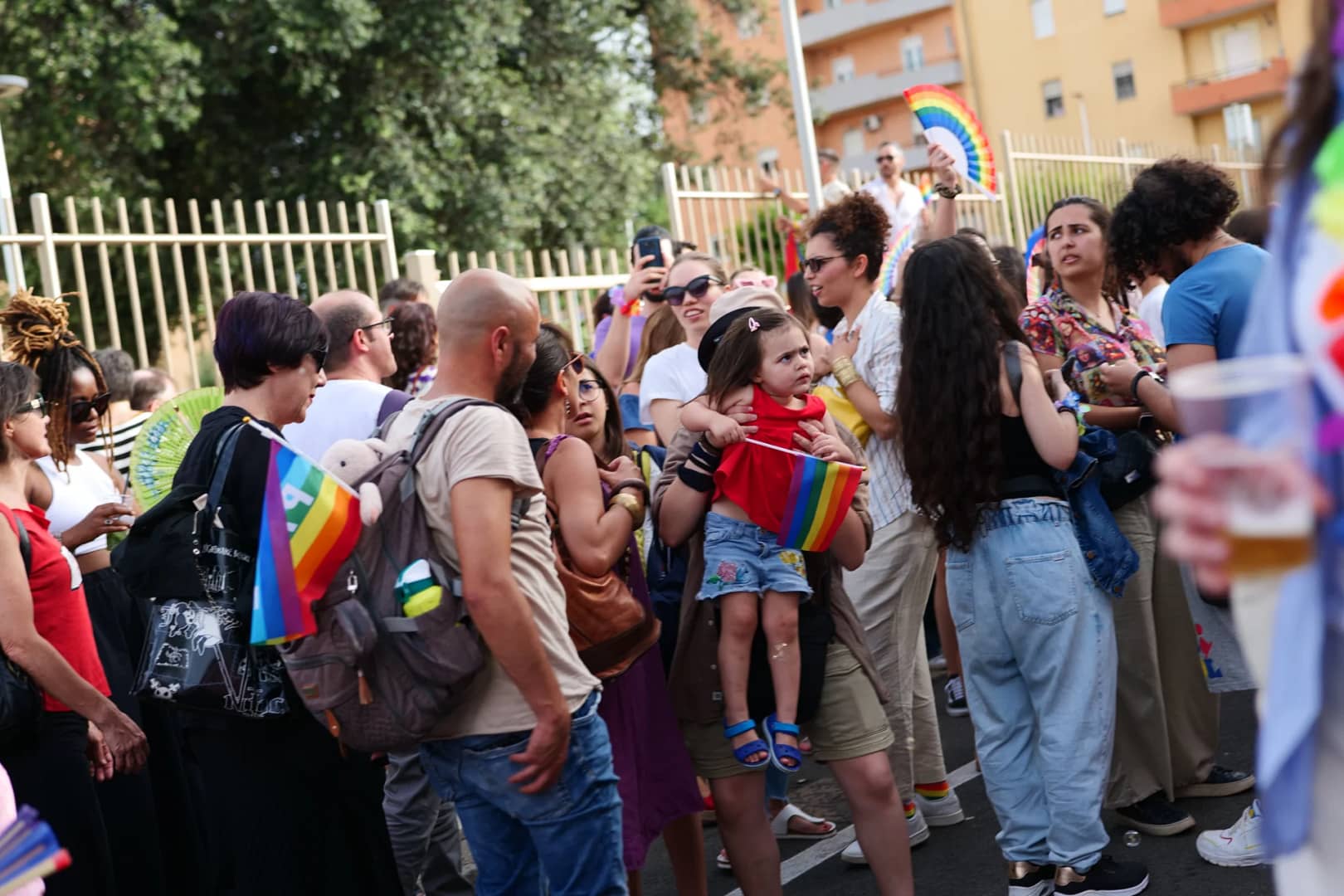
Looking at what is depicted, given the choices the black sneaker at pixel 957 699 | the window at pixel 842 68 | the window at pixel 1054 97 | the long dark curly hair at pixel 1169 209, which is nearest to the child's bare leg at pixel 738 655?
the long dark curly hair at pixel 1169 209

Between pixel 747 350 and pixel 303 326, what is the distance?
1.24m

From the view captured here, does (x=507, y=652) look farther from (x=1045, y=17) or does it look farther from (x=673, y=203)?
(x=1045, y=17)

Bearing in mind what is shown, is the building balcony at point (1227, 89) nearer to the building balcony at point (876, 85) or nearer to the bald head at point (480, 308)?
the building balcony at point (876, 85)

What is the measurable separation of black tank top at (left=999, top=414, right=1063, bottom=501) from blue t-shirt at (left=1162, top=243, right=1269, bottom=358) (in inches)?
20.6

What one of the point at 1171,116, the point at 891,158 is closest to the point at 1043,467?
the point at 891,158

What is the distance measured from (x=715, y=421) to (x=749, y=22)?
69.1 ft

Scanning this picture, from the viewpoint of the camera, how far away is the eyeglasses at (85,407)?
16.2 feet

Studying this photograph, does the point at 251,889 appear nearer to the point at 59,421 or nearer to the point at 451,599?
the point at 451,599

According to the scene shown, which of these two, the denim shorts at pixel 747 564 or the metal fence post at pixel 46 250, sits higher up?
the metal fence post at pixel 46 250

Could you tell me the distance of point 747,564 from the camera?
157 inches

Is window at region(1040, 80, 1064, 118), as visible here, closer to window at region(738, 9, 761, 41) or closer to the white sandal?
window at region(738, 9, 761, 41)

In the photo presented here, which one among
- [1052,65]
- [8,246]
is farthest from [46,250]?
[1052,65]

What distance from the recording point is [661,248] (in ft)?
20.5

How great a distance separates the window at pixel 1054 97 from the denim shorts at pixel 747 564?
1708 inches
